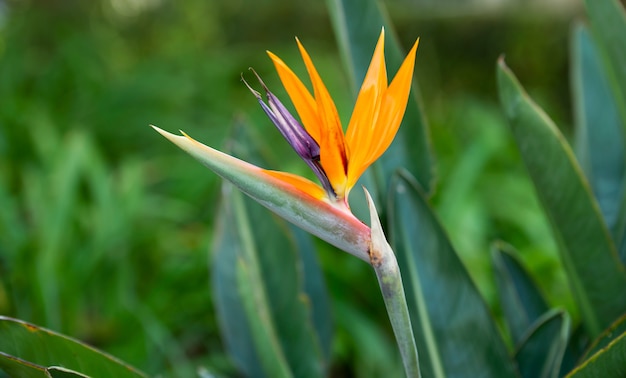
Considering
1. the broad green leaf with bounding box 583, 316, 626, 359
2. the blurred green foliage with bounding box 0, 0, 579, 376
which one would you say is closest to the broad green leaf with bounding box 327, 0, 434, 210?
the blurred green foliage with bounding box 0, 0, 579, 376

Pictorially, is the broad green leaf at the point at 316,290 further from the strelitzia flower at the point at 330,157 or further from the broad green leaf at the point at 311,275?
the strelitzia flower at the point at 330,157

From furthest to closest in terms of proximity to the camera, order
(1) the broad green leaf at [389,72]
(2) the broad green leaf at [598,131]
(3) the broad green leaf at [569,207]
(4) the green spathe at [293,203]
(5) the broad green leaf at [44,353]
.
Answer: (2) the broad green leaf at [598,131] → (1) the broad green leaf at [389,72] → (3) the broad green leaf at [569,207] → (5) the broad green leaf at [44,353] → (4) the green spathe at [293,203]

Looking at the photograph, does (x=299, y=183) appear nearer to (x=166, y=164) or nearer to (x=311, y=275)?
(x=311, y=275)

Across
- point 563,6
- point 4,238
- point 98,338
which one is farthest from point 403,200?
point 563,6

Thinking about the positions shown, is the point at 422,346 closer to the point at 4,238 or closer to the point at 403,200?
the point at 403,200

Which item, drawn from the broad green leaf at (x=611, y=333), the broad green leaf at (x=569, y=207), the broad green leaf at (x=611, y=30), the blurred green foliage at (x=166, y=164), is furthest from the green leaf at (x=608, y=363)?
the blurred green foliage at (x=166, y=164)

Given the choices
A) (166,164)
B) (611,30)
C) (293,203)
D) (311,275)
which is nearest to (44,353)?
(293,203)
